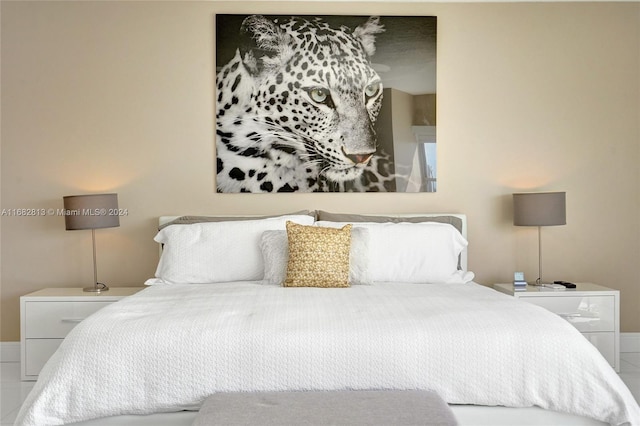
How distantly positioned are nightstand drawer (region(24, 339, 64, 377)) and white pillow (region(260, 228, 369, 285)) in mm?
1424

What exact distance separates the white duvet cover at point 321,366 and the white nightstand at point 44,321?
4.84 ft

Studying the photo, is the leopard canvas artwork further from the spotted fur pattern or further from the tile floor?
the tile floor

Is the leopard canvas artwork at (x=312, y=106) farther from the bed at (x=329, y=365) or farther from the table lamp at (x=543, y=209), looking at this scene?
the bed at (x=329, y=365)

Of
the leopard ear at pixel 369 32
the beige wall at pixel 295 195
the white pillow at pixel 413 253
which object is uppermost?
the leopard ear at pixel 369 32

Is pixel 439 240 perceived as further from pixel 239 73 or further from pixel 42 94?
pixel 42 94

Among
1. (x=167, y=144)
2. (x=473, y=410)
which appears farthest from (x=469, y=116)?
(x=473, y=410)

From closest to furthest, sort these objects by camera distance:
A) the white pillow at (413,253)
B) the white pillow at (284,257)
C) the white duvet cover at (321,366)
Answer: the white duvet cover at (321,366)
the white pillow at (284,257)
the white pillow at (413,253)

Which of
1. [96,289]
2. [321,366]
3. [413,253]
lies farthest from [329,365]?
[96,289]

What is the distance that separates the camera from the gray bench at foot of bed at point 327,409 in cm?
186

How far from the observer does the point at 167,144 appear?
4148mm

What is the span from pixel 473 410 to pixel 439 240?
1.49m

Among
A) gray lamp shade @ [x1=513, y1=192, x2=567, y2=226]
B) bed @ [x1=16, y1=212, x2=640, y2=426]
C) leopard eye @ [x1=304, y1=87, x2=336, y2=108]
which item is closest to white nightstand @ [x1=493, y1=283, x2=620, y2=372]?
gray lamp shade @ [x1=513, y1=192, x2=567, y2=226]

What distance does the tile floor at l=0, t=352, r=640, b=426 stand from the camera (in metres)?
3.18

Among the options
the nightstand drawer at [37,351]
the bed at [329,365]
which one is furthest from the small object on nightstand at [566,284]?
the nightstand drawer at [37,351]
